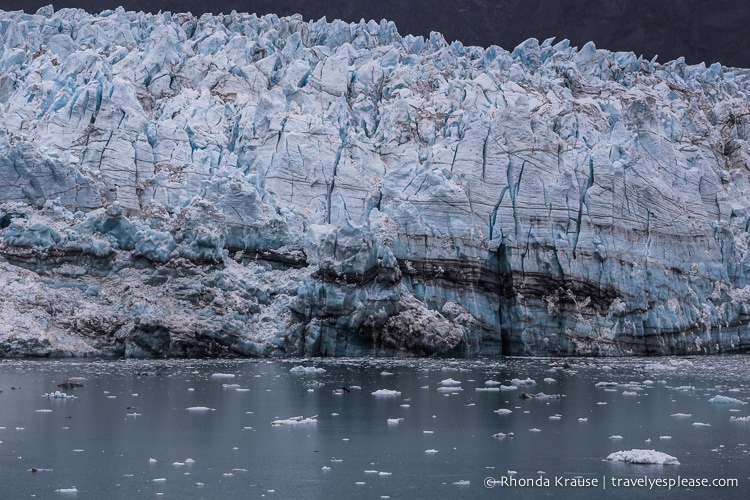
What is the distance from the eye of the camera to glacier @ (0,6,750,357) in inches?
940

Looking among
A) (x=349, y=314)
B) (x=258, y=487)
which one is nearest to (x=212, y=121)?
(x=349, y=314)

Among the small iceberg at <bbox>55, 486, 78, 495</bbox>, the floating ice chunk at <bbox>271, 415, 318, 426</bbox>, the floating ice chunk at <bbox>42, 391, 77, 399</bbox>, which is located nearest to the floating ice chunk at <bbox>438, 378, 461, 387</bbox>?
the floating ice chunk at <bbox>271, 415, 318, 426</bbox>

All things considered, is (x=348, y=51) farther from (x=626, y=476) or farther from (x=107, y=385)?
(x=626, y=476)

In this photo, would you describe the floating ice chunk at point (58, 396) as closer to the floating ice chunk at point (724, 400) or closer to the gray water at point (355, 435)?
the gray water at point (355, 435)

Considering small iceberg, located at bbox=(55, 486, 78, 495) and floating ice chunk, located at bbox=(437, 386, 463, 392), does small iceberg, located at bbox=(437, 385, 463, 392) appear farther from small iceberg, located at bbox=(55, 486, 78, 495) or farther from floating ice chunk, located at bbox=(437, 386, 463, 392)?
small iceberg, located at bbox=(55, 486, 78, 495)

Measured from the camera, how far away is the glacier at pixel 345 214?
78.3 ft

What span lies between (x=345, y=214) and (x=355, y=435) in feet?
52.6

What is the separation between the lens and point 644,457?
9.72 m

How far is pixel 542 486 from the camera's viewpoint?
870 centimetres

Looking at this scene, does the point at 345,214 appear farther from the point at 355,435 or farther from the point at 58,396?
the point at 355,435

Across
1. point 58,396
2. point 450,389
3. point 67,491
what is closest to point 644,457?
point 67,491

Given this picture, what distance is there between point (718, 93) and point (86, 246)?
23.5 m

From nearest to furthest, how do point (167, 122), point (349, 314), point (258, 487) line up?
point (258, 487), point (349, 314), point (167, 122)

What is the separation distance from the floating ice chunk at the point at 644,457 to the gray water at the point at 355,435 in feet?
0.42
